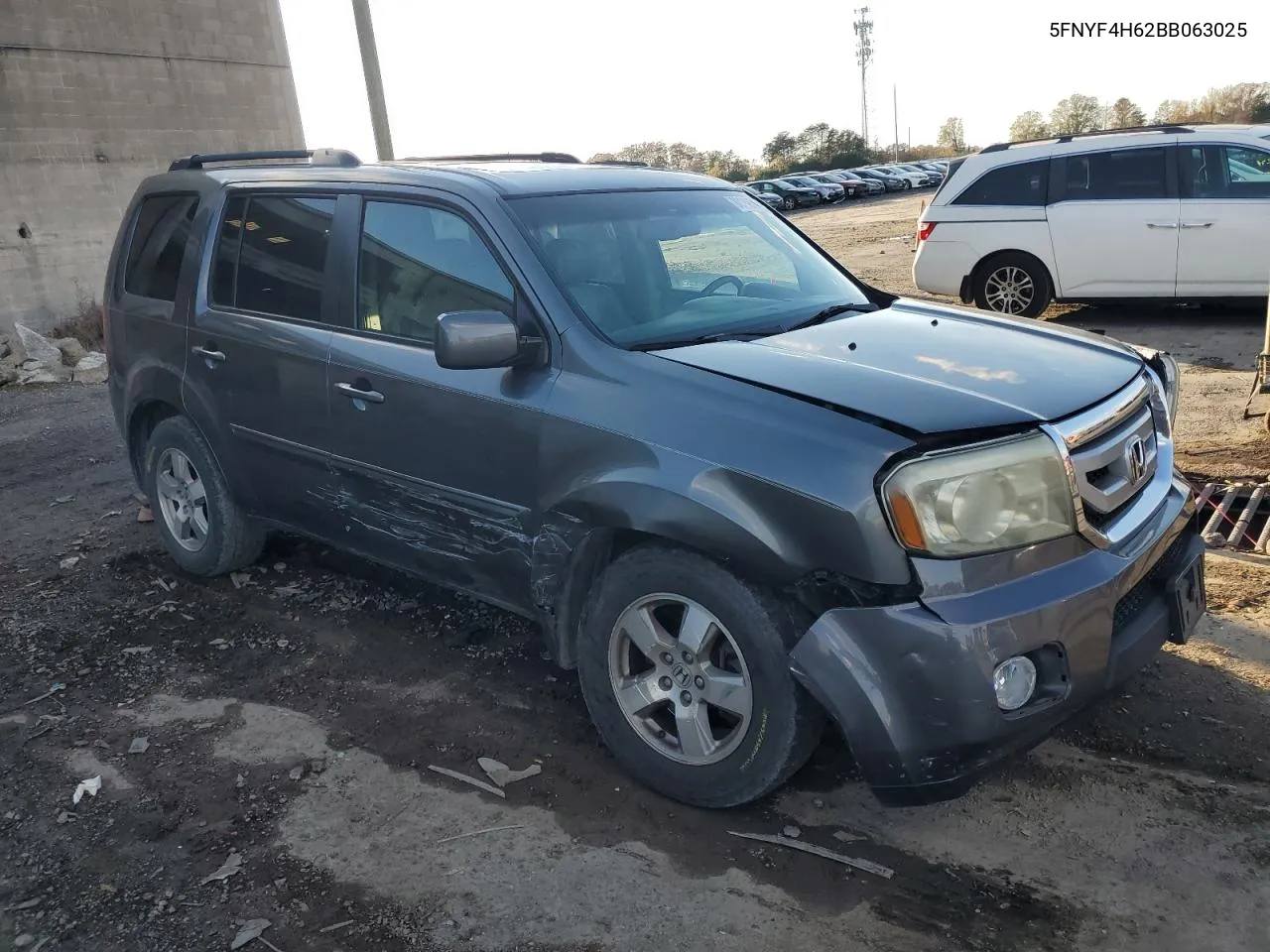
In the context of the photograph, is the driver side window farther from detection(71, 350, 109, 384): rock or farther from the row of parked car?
the row of parked car

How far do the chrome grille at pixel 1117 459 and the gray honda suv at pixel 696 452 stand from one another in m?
0.01

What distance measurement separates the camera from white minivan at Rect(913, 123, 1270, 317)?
9859mm

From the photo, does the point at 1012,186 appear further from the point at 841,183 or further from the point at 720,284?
the point at 841,183

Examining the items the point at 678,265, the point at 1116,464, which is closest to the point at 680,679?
the point at 1116,464

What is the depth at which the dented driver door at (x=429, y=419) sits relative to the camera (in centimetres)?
354

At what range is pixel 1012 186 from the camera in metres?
10.9

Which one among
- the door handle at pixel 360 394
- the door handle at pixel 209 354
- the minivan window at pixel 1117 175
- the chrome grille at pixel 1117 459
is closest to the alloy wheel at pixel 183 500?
the door handle at pixel 209 354

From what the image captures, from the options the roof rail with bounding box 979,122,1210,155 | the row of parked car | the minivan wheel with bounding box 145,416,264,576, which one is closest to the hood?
the minivan wheel with bounding box 145,416,264,576

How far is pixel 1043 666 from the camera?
2746mm

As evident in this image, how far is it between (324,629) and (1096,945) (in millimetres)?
3324

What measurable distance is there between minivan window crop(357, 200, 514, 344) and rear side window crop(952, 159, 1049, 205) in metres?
8.50

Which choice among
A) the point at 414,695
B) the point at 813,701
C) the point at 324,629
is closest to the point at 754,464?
the point at 813,701

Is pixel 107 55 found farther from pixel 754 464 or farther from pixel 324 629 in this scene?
pixel 754 464

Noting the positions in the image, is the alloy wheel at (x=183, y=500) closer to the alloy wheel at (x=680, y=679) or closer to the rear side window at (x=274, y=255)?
the rear side window at (x=274, y=255)
